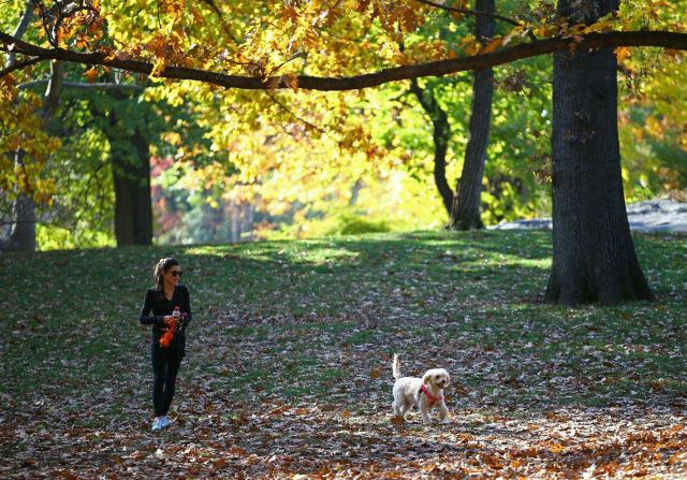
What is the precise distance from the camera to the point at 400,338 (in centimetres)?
1573

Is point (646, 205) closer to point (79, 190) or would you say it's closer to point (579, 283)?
point (579, 283)

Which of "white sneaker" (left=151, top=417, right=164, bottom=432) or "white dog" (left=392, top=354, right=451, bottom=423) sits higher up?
"white dog" (left=392, top=354, right=451, bottom=423)

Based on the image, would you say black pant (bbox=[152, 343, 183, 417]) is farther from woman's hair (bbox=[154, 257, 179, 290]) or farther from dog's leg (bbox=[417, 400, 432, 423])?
dog's leg (bbox=[417, 400, 432, 423])

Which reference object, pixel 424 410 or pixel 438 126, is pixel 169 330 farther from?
pixel 438 126

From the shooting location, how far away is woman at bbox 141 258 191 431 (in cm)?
1057

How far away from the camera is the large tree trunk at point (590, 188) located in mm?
16188

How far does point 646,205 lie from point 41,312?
1698cm

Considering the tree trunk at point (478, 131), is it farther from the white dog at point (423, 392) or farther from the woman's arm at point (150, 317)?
the woman's arm at point (150, 317)

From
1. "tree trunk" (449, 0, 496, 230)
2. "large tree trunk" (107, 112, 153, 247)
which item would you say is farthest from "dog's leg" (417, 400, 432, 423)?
"large tree trunk" (107, 112, 153, 247)

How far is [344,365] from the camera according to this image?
46.5ft

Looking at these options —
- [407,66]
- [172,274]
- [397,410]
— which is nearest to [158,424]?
[172,274]

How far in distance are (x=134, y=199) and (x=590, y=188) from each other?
1556cm

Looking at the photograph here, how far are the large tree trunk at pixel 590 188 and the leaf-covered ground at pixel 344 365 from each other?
22.4 inches

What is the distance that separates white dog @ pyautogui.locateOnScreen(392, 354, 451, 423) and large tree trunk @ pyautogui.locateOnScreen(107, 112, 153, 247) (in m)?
18.1
